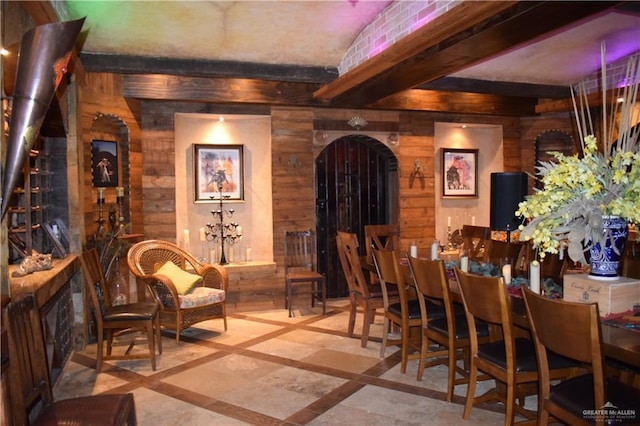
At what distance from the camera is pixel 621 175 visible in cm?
260

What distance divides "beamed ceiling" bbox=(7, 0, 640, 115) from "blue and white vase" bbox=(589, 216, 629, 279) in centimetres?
133

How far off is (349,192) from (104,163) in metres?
3.17

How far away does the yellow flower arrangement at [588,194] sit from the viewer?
8.69 feet

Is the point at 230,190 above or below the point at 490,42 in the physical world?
below

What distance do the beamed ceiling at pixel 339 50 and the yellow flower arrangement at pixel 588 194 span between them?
936 millimetres

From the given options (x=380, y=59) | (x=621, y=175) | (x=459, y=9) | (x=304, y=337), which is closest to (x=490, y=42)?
(x=459, y=9)

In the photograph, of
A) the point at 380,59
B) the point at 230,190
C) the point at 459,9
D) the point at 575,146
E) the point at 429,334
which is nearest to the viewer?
the point at 459,9

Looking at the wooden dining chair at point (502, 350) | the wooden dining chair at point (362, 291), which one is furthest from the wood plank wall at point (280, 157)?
the wooden dining chair at point (502, 350)

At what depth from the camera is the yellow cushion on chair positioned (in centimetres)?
498

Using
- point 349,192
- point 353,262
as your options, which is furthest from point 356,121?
point 353,262

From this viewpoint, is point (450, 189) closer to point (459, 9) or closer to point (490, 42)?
point (490, 42)

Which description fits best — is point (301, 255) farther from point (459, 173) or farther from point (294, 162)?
point (459, 173)

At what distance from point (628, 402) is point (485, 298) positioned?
789 mm

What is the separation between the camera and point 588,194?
2.68 meters
